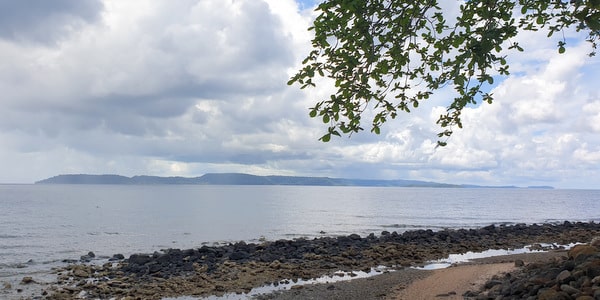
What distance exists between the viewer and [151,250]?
28406 millimetres

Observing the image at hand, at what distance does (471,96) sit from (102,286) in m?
14.0

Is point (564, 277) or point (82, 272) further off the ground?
point (564, 277)

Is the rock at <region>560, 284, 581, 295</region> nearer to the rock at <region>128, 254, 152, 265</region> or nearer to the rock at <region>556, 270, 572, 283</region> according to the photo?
the rock at <region>556, 270, 572, 283</region>

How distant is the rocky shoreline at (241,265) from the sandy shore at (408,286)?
224cm

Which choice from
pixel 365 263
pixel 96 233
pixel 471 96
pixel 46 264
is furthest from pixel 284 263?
pixel 96 233

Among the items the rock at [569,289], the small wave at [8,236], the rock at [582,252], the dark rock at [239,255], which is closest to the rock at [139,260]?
the dark rock at [239,255]

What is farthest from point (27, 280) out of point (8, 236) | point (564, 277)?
point (8, 236)

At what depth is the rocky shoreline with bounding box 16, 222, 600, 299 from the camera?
15367 mm

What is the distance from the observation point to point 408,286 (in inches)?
554

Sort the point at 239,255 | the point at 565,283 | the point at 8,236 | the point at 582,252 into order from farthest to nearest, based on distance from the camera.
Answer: the point at 8,236 < the point at 239,255 < the point at 582,252 < the point at 565,283

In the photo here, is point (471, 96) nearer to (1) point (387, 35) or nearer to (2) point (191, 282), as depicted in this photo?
(1) point (387, 35)

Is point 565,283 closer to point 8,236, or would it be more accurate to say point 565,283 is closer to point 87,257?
point 87,257

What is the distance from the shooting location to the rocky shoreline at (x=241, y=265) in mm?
15367

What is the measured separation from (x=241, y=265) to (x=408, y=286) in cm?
778
